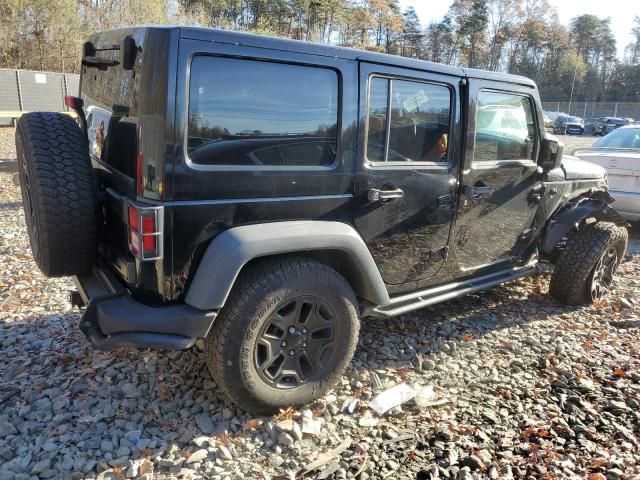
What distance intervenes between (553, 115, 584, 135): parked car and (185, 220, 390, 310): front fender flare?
3726cm

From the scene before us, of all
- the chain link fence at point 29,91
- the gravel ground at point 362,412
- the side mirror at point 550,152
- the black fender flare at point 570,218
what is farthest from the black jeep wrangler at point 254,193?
the chain link fence at point 29,91

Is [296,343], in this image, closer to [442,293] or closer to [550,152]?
[442,293]

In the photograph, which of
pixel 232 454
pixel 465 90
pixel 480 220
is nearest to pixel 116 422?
pixel 232 454

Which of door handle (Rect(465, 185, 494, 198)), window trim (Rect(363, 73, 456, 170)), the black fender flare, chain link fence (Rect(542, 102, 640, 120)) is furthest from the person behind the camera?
chain link fence (Rect(542, 102, 640, 120))

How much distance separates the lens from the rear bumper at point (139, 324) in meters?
2.33

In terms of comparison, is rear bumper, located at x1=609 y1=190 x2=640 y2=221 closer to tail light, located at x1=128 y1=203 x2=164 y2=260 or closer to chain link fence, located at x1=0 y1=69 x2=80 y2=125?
tail light, located at x1=128 y1=203 x2=164 y2=260

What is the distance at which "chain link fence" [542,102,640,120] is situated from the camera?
43938 mm

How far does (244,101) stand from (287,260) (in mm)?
836

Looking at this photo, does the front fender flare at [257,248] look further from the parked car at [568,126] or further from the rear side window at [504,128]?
the parked car at [568,126]

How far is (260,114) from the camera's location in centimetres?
248

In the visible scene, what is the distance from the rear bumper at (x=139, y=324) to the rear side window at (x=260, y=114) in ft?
2.42

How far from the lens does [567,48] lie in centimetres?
6744

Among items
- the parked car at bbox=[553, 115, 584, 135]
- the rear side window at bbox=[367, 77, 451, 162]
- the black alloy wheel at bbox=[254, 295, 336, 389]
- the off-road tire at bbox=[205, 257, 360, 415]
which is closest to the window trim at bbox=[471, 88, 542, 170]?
the rear side window at bbox=[367, 77, 451, 162]

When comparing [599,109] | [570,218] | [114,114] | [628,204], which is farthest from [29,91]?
[599,109]
